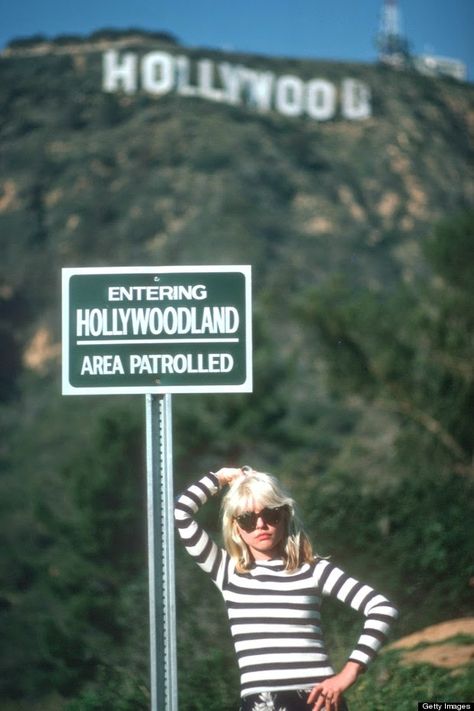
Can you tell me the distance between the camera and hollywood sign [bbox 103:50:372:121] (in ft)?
174

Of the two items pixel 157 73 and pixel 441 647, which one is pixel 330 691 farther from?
pixel 157 73

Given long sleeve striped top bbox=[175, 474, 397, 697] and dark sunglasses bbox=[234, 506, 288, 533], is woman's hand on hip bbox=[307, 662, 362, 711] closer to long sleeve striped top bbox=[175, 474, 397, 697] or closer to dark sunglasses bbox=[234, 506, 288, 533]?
long sleeve striped top bbox=[175, 474, 397, 697]

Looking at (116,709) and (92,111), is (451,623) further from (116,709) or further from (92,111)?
(92,111)

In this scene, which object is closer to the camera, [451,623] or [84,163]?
[451,623]

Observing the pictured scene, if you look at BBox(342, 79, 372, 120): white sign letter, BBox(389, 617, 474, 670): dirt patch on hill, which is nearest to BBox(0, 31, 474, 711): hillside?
BBox(342, 79, 372, 120): white sign letter

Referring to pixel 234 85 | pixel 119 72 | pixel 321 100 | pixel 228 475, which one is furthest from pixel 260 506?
pixel 321 100

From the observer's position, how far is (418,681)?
203 inches

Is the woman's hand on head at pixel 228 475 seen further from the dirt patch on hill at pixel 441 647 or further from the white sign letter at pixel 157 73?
the white sign letter at pixel 157 73

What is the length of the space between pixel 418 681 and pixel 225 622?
1.89m

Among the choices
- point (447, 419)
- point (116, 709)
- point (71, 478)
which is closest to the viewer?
point (116, 709)

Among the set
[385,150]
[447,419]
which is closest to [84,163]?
[385,150]

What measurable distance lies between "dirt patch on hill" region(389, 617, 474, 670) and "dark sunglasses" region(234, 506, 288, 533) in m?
2.06

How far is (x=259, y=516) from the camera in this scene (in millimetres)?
3484

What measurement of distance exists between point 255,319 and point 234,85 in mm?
36604
